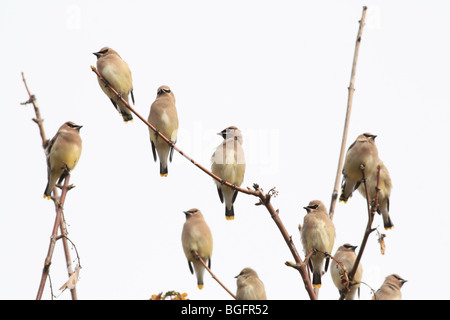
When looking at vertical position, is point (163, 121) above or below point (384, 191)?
above

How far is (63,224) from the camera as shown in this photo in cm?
320

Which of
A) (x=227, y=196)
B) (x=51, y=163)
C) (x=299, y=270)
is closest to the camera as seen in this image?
(x=299, y=270)

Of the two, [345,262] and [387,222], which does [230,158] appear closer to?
[345,262]

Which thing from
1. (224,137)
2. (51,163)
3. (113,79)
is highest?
(113,79)

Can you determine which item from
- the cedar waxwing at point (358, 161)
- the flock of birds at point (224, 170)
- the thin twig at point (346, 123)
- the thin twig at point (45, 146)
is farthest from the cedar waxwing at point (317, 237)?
the thin twig at point (45, 146)

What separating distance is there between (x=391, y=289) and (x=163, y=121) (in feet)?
9.46

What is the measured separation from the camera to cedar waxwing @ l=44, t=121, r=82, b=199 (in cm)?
509

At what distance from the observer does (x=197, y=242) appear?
5.43 meters

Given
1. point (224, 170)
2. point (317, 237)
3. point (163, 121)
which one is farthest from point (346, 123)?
point (163, 121)

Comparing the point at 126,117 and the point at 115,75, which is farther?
the point at 126,117

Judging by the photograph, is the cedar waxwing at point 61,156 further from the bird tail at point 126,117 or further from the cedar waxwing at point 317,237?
the cedar waxwing at point 317,237
